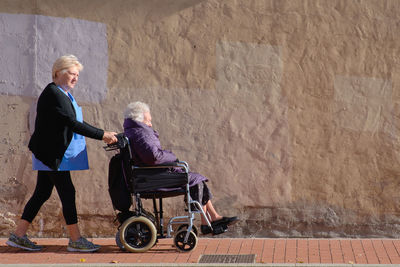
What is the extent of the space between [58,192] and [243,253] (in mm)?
1931

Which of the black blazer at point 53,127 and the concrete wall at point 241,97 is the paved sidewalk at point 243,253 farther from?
the black blazer at point 53,127

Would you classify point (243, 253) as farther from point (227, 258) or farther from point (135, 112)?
point (135, 112)

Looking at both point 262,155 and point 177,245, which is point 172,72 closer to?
point 262,155

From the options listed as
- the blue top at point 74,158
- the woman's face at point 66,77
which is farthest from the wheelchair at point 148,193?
the woman's face at point 66,77

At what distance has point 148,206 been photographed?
28.5 feet

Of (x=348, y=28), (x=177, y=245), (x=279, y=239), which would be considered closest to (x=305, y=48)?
(x=348, y=28)

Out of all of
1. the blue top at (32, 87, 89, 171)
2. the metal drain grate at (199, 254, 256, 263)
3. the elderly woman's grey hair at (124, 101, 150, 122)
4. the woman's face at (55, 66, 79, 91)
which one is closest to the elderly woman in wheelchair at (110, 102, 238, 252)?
the elderly woman's grey hair at (124, 101, 150, 122)

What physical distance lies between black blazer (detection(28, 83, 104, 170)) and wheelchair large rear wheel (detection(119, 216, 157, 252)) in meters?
0.88

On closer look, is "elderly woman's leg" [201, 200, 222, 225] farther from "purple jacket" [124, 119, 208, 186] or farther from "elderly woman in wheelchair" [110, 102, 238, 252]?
"purple jacket" [124, 119, 208, 186]

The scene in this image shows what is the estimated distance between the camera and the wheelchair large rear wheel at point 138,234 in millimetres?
7488

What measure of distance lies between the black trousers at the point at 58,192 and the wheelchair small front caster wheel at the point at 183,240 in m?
1.06

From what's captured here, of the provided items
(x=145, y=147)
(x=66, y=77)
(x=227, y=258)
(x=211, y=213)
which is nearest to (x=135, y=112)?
(x=145, y=147)

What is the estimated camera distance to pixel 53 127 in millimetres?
7516

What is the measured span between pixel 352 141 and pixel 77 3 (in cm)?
344
